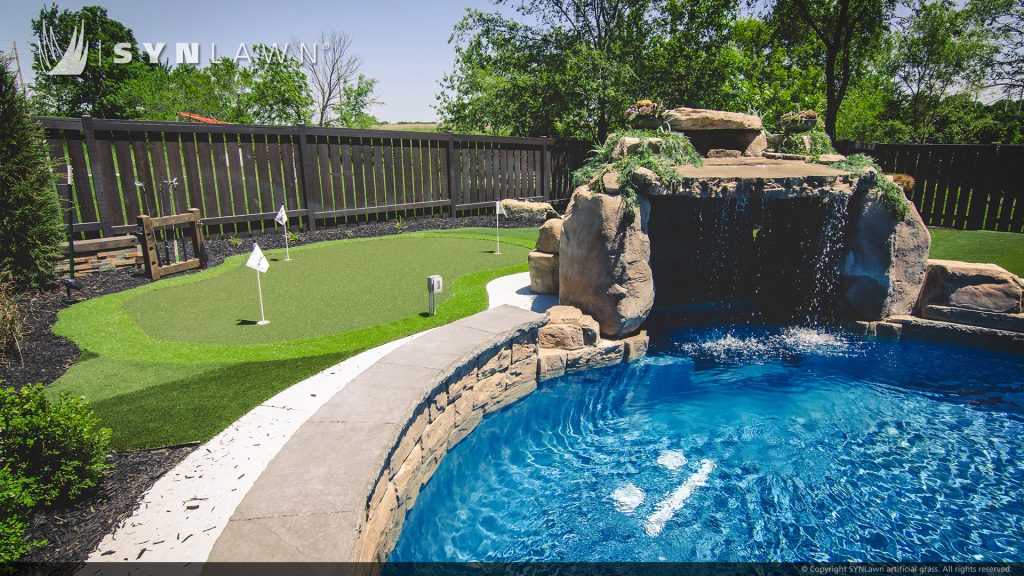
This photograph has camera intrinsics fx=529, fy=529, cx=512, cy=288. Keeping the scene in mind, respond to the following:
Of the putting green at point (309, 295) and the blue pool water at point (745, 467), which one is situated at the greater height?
the putting green at point (309, 295)

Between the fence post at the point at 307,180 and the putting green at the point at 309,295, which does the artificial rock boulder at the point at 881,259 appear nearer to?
Result: the putting green at the point at 309,295

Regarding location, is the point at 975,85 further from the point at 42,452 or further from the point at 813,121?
the point at 42,452

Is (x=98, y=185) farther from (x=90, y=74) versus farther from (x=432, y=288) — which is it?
(x=90, y=74)

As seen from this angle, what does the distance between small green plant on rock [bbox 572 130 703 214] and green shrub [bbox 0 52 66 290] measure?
6655 mm

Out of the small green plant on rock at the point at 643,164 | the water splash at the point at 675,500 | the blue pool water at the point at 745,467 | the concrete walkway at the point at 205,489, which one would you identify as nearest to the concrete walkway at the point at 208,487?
the concrete walkway at the point at 205,489

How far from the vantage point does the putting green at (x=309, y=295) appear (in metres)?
5.67

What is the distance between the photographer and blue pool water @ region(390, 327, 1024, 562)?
10.7 ft

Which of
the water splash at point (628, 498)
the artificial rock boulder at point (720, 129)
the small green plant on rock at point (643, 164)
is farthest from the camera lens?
the artificial rock boulder at point (720, 129)

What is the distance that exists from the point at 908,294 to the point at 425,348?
19.4ft

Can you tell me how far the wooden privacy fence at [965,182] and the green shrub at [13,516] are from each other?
16.4 m

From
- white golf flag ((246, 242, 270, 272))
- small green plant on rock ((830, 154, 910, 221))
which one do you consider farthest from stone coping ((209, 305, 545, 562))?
small green plant on rock ((830, 154, 910, 221))

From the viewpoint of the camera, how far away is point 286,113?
89.8 feet

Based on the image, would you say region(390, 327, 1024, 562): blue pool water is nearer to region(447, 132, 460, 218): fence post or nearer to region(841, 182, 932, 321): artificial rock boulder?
region(841, 182, 932, 321): artificial rock boulder

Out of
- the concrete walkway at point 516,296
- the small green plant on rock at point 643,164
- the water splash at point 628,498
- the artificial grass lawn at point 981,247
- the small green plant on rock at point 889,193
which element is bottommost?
the water splash at point 628,498
